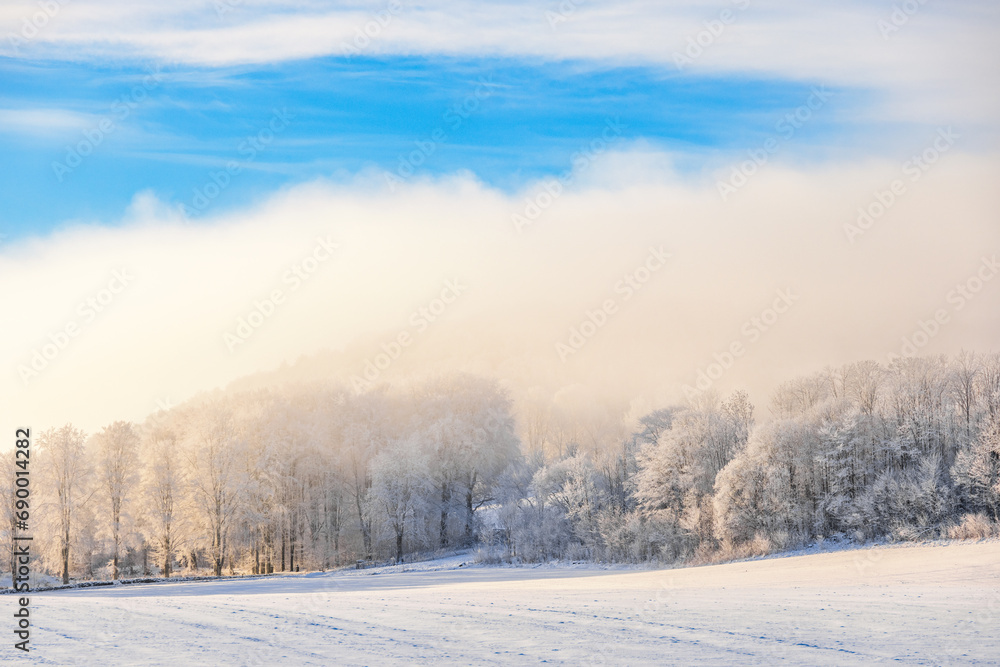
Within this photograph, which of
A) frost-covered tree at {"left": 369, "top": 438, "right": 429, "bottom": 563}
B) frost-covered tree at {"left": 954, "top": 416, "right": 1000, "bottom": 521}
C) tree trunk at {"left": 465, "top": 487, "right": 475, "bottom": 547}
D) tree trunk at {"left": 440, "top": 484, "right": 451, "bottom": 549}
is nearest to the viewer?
frost-covered tree at {"left": 954, "top": 416, "right": 1000, "bottom": 521}

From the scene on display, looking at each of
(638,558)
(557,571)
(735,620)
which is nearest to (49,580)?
(557,571)

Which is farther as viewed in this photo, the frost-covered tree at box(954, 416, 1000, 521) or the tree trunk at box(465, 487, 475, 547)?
the tree trunk at box(465, 487, 475, 547)

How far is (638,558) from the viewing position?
57969mm

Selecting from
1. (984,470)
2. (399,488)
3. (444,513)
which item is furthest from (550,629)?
(444,513)

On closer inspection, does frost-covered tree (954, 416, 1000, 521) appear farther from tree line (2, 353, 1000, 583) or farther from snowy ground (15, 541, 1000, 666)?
snowy ground (15, 541, 1000, 666)

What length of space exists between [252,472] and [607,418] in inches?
2982

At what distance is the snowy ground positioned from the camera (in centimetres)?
1683

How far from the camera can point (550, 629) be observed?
20109mm

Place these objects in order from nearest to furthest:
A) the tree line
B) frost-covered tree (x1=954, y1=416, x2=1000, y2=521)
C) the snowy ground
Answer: the snowy ground, frost-covered tree (x1=954, y1=416, x2=1000, y2=521), the tree line

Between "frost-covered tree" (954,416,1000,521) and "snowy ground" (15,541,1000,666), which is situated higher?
"frost-covered tree" (954,416,1000,521)

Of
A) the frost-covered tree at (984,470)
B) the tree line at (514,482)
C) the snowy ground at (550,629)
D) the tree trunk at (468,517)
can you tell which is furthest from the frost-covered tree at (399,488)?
the frost-covered tree at (984,470)

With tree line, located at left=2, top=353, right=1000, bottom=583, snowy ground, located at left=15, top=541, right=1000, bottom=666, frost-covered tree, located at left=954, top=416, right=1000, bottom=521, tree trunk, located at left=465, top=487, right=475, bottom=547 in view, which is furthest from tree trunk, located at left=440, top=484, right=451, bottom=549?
snowy ground, located at left=15, top=541, right=1000, bottom=666

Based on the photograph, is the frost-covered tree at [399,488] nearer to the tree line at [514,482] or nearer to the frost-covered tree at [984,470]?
the tree line at [514,482]

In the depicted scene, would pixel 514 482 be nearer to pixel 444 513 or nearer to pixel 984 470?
pixel 444 513
